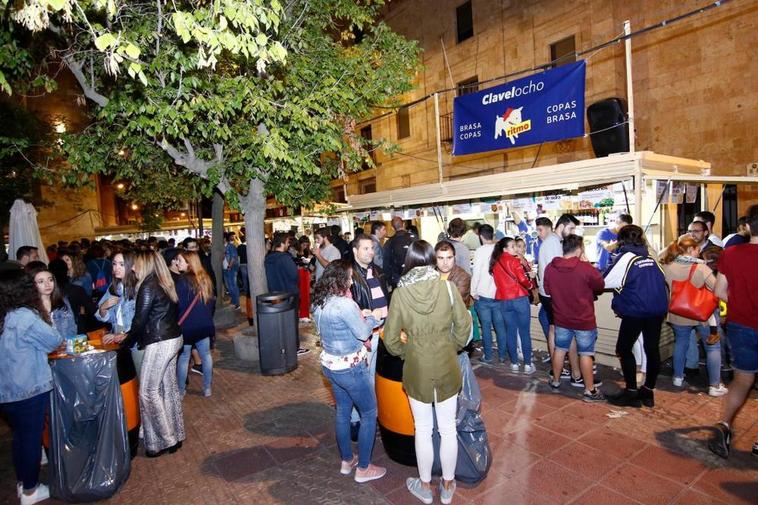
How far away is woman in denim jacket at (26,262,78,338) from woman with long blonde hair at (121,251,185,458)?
2.12 ft

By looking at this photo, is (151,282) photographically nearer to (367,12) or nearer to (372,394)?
(372,394)

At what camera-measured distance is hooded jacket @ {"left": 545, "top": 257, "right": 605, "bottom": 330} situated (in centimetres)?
490

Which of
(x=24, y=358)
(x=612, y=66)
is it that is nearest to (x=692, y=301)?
(x=24, y=358)

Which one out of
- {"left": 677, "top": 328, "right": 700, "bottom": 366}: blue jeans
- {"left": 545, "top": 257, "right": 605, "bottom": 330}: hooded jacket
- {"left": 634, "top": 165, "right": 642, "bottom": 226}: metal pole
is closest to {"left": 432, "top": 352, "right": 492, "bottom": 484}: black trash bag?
{"left": 545, "top": 257, "right": 605, "bottom": 330}: hooded jacket

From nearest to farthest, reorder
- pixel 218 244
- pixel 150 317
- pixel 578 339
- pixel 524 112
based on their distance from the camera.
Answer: pixel 150 317, pixel 578 339, pixel 524 112, pixel 218 244

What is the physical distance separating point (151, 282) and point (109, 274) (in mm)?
5587

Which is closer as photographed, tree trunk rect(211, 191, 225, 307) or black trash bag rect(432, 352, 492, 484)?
black trash bag rect(432, 352, 492, 484)

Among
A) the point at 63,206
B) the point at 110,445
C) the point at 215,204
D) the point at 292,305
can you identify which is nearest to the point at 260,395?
the point at 292,305

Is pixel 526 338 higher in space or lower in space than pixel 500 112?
lower

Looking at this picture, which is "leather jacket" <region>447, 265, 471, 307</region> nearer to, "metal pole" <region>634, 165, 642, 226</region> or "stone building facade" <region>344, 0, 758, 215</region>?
"metal pole" <region>634, 165, 642, 226</region>

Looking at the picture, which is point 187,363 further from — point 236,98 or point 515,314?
point 515,314

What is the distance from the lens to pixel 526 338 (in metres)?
6.17

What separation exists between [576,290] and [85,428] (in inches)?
199

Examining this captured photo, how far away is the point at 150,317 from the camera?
4141 mm
